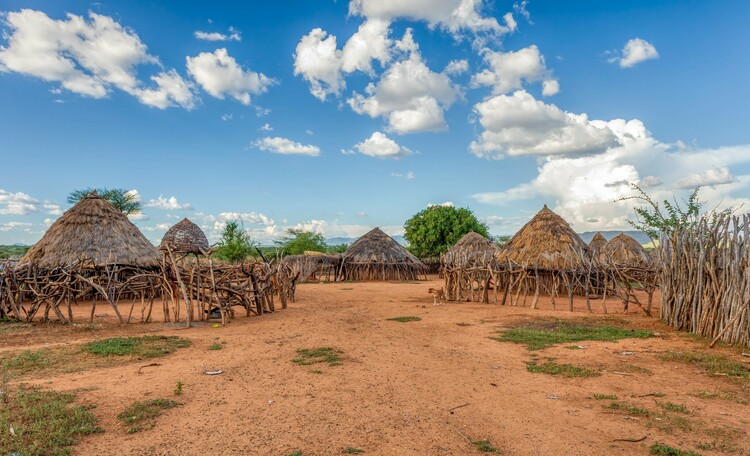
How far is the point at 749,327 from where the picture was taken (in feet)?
23.4

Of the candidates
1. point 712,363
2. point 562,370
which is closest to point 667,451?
point 562,370

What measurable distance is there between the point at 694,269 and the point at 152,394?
9.73m

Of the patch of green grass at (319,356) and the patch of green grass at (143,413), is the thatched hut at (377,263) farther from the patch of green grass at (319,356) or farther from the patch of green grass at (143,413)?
the patch of green grass at (143,413)

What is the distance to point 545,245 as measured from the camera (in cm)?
1664

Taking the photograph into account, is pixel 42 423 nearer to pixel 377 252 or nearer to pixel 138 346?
pixel 138 346

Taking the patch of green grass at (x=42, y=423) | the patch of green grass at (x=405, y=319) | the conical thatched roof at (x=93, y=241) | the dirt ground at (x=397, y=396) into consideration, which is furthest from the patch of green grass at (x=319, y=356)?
the conical thatched roof at (x=93, y=241)

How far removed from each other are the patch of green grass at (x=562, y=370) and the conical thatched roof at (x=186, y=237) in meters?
22.4

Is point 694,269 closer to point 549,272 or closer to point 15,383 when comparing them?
point 549,272

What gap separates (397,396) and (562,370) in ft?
8.90

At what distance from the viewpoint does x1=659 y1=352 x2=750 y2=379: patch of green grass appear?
19.6ft

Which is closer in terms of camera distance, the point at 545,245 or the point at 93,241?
the point at 93,241

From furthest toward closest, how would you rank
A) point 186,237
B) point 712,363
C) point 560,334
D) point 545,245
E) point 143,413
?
point 186,237 < point 545,245 < point 560,334 < point 712,363 < point 143,413

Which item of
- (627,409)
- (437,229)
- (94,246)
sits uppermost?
(437,229)

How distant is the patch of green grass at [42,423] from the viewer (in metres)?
3.68
